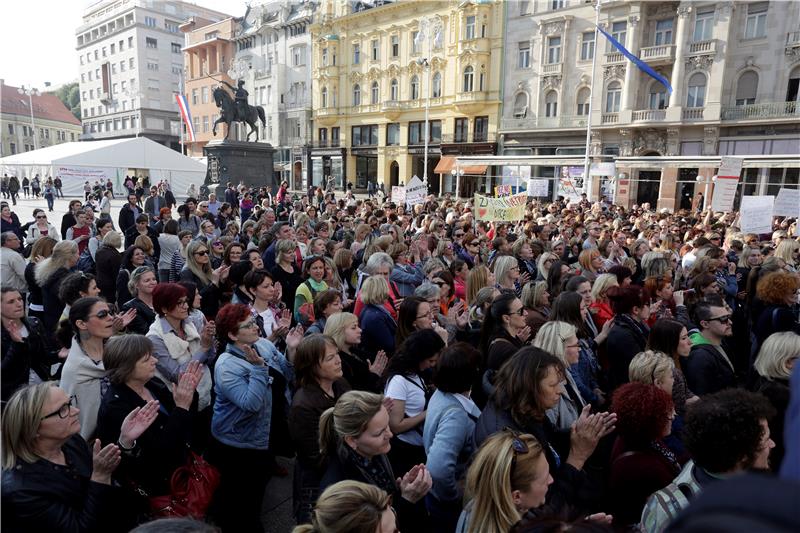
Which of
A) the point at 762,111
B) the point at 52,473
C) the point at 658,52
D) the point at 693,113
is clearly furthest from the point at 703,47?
the point at 52,473

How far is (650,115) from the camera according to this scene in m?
32.2

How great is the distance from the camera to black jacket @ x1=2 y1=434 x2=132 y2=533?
215 centimetres

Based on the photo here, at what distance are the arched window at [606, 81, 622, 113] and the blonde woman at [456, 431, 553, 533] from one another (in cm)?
3620

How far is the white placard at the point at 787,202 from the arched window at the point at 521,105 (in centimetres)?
2861

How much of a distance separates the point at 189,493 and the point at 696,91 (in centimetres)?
3684

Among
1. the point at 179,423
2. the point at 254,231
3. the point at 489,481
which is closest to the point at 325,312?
the point at 179,423

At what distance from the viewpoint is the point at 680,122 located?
31.2 m

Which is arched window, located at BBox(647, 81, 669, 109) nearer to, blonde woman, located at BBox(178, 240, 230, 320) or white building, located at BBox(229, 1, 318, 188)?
white building, located at BBox(229, 1, 318, 188)

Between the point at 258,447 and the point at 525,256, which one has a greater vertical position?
the point at 525,256

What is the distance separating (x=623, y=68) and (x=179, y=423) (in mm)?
36535

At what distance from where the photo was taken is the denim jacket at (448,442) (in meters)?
2.79

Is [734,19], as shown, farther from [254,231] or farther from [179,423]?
[179,423]

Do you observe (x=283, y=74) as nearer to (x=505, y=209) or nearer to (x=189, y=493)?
(x=505, y=209)

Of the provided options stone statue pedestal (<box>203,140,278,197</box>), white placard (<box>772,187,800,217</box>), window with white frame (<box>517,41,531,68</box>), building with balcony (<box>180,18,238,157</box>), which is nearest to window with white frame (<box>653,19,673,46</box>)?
window with white frame (<box>517,41,531,68</box>)
